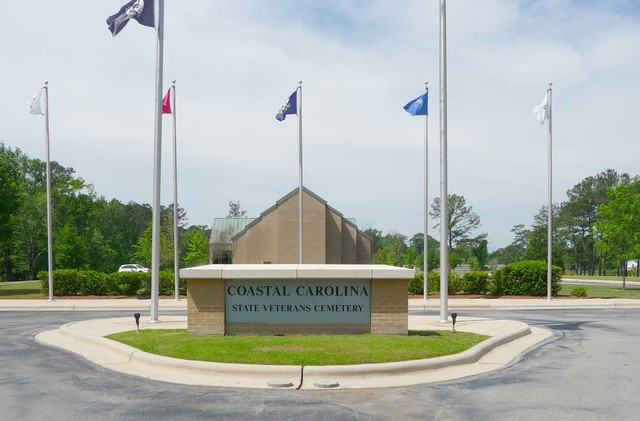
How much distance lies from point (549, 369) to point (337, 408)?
4.49m

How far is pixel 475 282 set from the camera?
29.9m

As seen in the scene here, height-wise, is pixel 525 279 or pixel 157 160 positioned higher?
pixel 157 160

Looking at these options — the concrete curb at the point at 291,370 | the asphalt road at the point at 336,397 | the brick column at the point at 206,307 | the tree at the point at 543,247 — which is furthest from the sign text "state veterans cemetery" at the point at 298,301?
the tree at the point at 543,247

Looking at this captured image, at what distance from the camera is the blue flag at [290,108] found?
26516 millimetres

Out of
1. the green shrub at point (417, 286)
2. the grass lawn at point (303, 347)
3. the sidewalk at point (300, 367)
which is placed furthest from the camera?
the green shrub at point (417, 286)

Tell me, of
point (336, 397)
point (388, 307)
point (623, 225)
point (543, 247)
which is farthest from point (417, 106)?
point (543, 247)

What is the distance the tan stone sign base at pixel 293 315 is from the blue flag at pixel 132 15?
25.9ft

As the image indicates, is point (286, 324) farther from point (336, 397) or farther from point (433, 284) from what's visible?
point (433, 284)

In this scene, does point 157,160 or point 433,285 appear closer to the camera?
point 157,160

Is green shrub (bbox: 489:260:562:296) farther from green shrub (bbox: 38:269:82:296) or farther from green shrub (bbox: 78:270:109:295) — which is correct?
green shrub (bbox: 38:269:82:296)

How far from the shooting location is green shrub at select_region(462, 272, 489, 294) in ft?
97.9

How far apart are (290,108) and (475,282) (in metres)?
12.0

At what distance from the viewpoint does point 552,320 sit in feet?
62.0

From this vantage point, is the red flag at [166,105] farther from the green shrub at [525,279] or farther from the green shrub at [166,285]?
the green shrub at [525,279]
